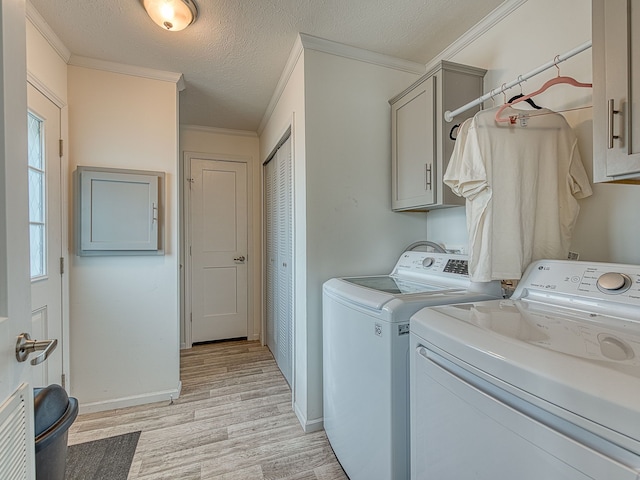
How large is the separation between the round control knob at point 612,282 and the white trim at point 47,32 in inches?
112

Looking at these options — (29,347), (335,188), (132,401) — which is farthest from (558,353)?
(132,401)

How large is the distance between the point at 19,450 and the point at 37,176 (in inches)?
66.1

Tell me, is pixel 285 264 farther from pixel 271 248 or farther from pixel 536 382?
pixel 536 382

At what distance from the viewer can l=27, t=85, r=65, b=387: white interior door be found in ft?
5.51

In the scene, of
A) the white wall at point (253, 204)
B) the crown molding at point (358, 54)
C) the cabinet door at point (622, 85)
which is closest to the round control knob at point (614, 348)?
the cabinet door at point (622, 85)

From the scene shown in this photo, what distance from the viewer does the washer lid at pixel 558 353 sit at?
487 millimetres

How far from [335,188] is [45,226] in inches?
70.4

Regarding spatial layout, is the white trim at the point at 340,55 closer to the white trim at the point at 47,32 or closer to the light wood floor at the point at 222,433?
the white trim at the point at 47,32

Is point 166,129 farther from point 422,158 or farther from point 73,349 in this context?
point 422,158

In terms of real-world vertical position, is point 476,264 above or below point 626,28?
below

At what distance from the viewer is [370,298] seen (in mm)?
1244

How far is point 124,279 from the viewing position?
2.12 metres

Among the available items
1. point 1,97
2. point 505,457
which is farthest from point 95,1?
point 505,457

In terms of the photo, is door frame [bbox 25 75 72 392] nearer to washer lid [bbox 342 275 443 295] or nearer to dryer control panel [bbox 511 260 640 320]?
washer lid [bbox 342 275 443 295]
